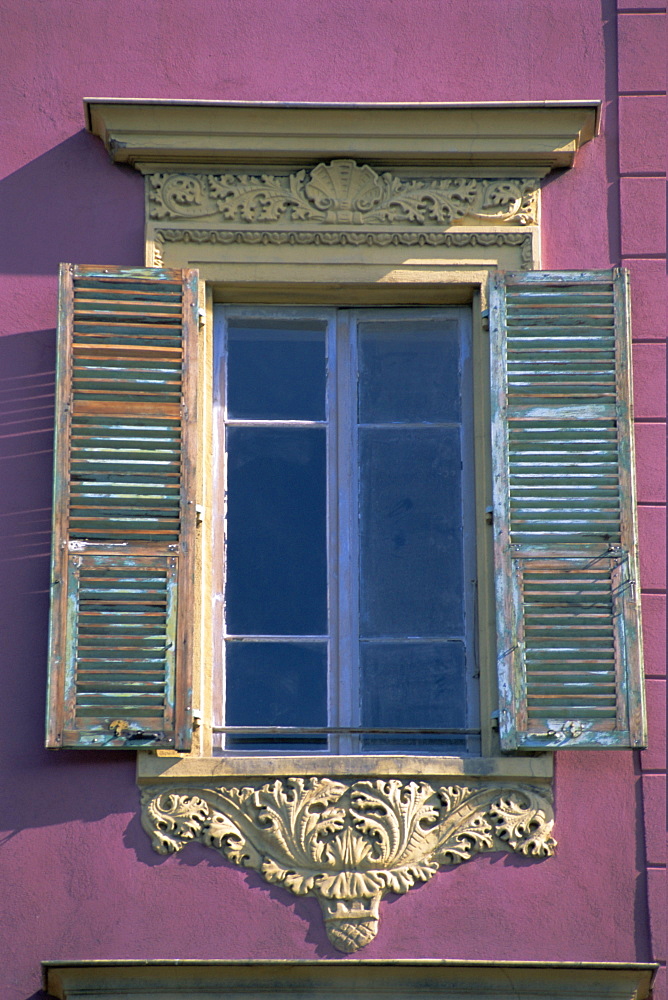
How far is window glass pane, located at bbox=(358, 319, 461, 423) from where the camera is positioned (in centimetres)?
793

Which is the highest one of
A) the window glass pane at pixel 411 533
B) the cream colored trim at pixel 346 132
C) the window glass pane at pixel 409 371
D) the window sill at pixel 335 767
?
the cream colored trim at pixel 346 132

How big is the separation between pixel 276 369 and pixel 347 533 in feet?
2.30

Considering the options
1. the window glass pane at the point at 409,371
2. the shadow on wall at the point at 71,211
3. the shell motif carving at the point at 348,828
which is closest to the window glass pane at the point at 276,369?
the window glass pane at the point at 409,371

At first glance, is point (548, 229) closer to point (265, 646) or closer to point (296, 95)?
point (296, 95)

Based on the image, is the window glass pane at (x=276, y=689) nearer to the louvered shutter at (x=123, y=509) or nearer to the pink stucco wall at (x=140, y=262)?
the louvered shutter at (x=123, y=509)

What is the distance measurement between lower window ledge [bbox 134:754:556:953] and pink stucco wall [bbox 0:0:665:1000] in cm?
7

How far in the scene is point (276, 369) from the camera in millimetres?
7980

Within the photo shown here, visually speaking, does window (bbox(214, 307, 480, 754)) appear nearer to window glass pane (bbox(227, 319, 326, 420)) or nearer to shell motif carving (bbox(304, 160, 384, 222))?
window glass pane (bbox(227, 319, 326, 420))

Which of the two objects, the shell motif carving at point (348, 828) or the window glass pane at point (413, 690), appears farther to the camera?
the window glass pane at point (413, 690)

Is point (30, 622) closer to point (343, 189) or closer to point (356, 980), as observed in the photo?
point (356, 980)

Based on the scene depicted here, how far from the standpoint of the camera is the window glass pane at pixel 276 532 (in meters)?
7.68

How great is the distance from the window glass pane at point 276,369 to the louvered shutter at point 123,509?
1.22ft

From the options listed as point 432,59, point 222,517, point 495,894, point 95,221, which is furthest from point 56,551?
point 432,59

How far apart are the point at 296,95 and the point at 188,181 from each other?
536 mm
